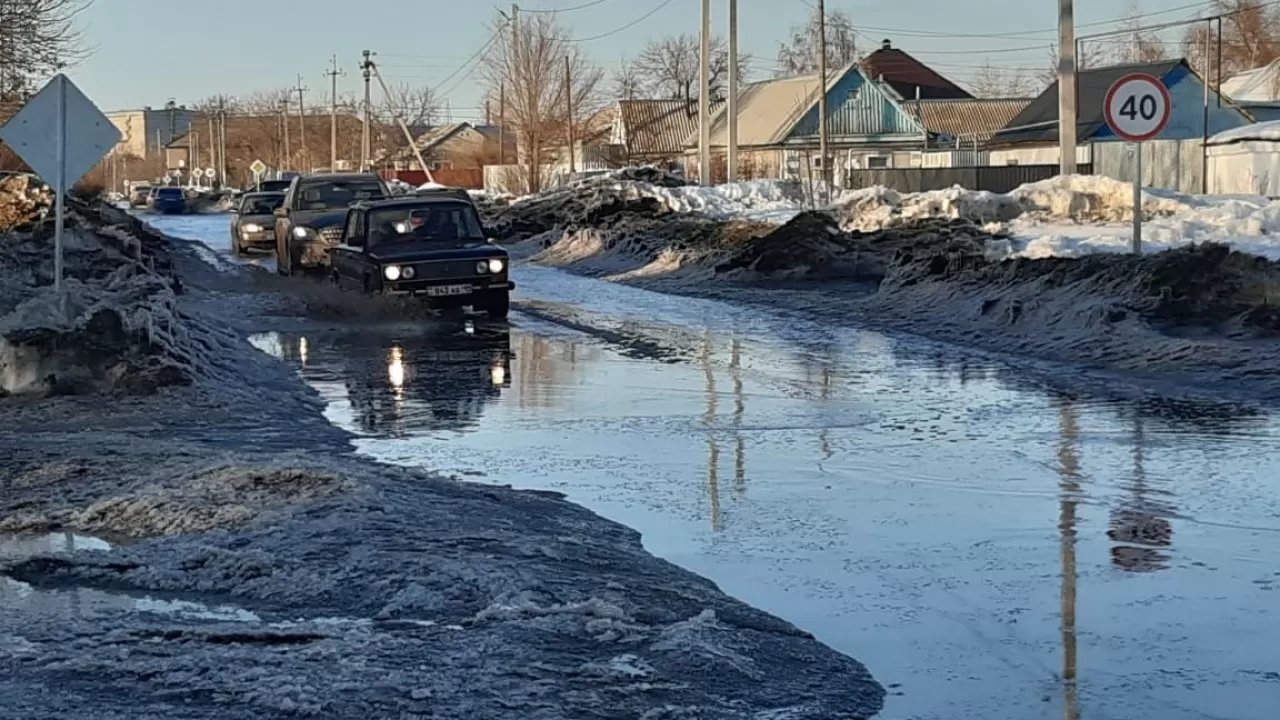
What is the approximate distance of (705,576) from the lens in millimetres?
7344

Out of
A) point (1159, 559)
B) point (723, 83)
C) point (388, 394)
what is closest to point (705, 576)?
point (1159, 559)

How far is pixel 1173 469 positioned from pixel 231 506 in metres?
5.18

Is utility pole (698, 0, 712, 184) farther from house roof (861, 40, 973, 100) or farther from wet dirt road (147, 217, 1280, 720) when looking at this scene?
house roof (861, 40, 973, 100)

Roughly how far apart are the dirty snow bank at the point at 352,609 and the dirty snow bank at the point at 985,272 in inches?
294

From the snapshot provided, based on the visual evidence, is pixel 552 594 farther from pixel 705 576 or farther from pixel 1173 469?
pixel 1173 469

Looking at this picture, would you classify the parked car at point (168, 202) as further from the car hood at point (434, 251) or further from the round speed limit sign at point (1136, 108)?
the round speed limit sign at point (1136, 108)

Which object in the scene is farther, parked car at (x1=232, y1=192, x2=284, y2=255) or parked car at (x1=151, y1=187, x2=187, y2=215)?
parked car at (x1=151, y1=187, x2=187, y2=215)

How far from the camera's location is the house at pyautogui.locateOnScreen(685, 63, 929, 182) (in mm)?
81875

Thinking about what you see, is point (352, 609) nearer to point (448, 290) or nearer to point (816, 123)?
point (448, 290)

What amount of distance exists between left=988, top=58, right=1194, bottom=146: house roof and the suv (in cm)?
3414

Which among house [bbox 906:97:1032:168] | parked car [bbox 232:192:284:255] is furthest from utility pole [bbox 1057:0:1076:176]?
house [bbox 906:97:1032:168]

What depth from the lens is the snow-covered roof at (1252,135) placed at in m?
45.1

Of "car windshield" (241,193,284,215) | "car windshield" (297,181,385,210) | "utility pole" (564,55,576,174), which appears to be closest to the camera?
"car windshield" (297,181,385,210)

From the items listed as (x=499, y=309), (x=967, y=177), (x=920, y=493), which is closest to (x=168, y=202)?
(x=967, y=177)
